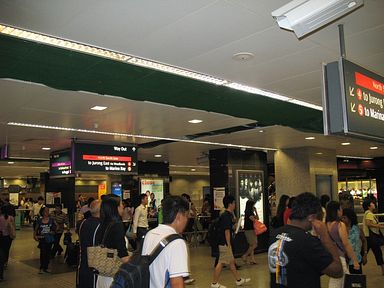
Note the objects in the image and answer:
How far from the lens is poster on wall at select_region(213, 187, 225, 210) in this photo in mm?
11688

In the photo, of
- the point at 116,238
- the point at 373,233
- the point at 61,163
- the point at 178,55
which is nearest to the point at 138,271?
the point at 116,238

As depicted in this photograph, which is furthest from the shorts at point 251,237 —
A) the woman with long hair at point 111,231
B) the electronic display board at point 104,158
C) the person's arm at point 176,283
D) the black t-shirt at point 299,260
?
the person's arm at point 176,283

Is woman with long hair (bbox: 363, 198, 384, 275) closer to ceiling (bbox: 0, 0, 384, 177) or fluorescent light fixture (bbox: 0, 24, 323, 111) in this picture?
ceiling (bbox: 0, 0, 384, 177)

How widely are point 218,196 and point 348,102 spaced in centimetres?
883

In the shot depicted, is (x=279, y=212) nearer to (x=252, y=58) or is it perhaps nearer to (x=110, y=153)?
(x=252, y=58)

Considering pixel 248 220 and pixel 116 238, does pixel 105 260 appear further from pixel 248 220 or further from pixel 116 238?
pixel 248 220

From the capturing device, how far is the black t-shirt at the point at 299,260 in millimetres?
2615

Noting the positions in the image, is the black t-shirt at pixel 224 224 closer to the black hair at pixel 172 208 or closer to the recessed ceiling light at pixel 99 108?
the recessed ceiling light at pixel 99 108

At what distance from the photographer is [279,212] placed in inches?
261

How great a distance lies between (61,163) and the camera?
9.90 m

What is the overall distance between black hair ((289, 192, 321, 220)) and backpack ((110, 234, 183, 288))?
38.2 inches

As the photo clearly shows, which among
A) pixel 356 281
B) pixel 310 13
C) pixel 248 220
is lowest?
pixel 356 281

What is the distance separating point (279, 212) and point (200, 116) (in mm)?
2150

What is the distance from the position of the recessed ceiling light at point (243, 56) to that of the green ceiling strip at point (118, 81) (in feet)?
2.80
